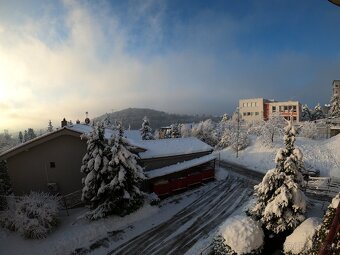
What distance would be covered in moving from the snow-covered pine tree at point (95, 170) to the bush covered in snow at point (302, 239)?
15259 mm

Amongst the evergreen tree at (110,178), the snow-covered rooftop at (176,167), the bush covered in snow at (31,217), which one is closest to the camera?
the bush covered in snow at (31,217)

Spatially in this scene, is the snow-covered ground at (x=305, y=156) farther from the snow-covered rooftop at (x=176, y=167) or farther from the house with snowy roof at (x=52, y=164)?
the house with snowy roof at (x=52, y=164)

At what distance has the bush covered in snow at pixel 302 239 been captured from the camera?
13.8 m

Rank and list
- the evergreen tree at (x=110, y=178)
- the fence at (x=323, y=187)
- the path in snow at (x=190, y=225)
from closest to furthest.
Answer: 1. the path in snow at (x=190, y=225)
2. the evergreen tree at (x=110, y=178)
3. the fence at (x=323, y=187)

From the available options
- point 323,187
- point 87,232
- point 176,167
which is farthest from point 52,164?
point 323,187

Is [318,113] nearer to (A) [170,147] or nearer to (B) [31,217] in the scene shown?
(A) [170,147]

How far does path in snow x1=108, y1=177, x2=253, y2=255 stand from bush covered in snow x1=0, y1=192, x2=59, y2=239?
590 centimetres

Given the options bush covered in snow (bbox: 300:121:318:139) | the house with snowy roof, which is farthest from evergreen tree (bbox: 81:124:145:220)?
bush covered in snow (bbox: 300:121:318:139)

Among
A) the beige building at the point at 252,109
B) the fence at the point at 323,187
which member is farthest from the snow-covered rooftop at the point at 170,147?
the beige building at the point at 252,109

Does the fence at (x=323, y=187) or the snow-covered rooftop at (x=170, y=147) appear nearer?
the fence at (x=323, y=187)

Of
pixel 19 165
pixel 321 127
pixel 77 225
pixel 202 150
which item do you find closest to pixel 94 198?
pixel 77 225

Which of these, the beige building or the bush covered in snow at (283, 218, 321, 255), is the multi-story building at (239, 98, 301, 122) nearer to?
the beige building

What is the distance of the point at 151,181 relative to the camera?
29875 mm

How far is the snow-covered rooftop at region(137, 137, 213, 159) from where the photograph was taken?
31.5 m
